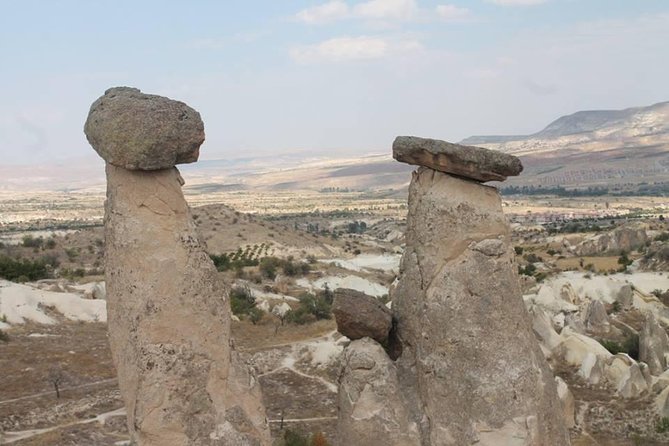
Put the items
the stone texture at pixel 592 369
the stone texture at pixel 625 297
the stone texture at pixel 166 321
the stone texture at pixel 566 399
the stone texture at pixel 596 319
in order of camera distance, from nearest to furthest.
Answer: the stone texture at pixel 166 321 < the stone texture at pixel 566 399 < the stone texture at pixel 592 369 < the stone texture at pixel 596 319 < the stone texture at pixel 625 297

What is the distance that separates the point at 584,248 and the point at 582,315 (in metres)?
22.6

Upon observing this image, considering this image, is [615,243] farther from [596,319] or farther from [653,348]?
[653,348]

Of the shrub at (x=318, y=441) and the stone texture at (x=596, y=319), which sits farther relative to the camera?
the stone texture at (x=596, y=319)

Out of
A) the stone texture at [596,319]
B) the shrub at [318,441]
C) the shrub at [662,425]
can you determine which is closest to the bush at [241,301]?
the stone texture at [596,319]

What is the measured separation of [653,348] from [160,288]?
13271 millimetres

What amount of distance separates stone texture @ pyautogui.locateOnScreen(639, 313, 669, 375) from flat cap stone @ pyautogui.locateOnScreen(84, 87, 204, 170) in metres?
13.2

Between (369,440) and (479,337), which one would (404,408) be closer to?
(369,440)

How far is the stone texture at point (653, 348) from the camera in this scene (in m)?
15.9

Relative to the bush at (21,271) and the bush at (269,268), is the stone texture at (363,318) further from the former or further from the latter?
the bush at (269,268)

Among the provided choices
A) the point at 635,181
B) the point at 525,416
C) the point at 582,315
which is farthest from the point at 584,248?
the point at 635,181

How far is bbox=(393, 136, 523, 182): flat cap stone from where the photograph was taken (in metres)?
7.26

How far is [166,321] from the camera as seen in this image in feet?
21.3

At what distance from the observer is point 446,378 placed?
23.8 ft

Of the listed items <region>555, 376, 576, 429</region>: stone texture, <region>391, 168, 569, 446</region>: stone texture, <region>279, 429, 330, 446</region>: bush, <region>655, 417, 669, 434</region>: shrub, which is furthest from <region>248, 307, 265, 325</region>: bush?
<region>391, 168, 569, 446</region>: stone texture
